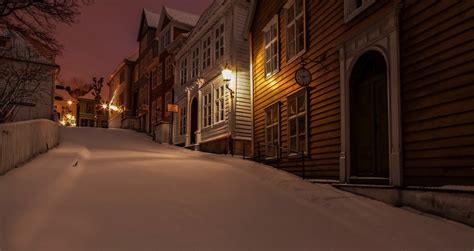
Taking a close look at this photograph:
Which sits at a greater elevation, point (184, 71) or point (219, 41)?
point (219, 41)

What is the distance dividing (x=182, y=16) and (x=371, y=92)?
964 inches

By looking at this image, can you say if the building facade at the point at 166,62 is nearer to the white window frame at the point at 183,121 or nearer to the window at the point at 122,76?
the white window frame at the point at 183,121

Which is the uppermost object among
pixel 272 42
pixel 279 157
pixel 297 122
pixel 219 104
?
pixel 272 42

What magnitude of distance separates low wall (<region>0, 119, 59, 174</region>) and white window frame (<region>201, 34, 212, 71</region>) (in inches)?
358

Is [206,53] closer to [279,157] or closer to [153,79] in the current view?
[279,157]

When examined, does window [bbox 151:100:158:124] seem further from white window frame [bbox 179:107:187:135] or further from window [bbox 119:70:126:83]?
window [bbox 119:70:126:83]

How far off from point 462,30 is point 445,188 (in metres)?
2.46

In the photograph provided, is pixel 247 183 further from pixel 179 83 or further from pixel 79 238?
pixel 179 83

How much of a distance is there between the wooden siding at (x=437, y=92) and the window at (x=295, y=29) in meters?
4.34

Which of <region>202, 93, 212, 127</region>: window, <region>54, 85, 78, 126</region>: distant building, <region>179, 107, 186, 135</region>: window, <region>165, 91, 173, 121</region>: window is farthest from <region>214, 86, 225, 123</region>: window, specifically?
<region>54, 85, 78, 126</region>: distant building

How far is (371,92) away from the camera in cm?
838

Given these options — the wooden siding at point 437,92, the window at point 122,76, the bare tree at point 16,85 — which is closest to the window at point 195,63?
the bare tree at point 16,85

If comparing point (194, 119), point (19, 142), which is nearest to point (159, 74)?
point (194, 119)

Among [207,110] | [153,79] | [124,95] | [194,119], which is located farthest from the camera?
[124,95]
